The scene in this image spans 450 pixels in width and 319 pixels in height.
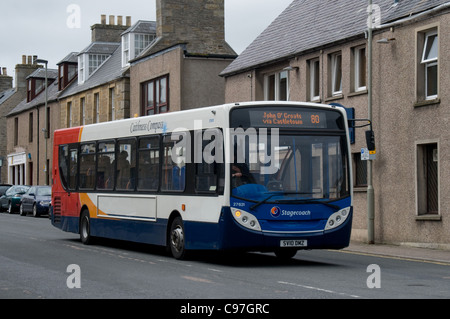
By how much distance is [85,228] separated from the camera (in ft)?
75.4

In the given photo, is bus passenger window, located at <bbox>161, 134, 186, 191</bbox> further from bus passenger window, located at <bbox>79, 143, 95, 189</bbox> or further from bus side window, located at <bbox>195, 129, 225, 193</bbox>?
bus passenger window, located at <bbox>79, 143, 95, 189</bbox>

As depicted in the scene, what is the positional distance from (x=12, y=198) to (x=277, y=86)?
2193 cm

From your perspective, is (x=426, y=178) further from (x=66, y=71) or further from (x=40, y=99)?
(x=40, y=99)

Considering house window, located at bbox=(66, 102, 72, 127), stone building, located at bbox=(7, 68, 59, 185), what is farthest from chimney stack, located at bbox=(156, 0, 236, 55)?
stone building, located at bbox=(7, 68, 59, 185)

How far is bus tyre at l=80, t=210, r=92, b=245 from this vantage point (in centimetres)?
2266

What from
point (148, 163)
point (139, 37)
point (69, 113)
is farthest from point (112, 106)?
point (148, 163)

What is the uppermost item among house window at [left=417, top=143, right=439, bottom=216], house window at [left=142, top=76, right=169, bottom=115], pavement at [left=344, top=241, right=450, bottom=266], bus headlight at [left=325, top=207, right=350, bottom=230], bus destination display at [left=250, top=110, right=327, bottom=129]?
house window at [left=142, top=76, right=169, bottom=115]

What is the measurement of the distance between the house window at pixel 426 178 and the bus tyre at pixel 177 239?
323 inches

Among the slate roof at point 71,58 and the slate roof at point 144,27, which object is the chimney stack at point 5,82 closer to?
the slate roof at point 71,58

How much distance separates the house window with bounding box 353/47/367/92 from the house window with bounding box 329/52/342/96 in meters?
1.04

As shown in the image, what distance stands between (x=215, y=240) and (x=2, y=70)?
246ft

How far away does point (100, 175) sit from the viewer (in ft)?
72.0

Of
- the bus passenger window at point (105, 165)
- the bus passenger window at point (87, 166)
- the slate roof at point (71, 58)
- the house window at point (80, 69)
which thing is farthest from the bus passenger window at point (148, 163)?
the slate roof at point (71, 58)

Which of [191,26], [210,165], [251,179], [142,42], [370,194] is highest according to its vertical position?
[191,26]
